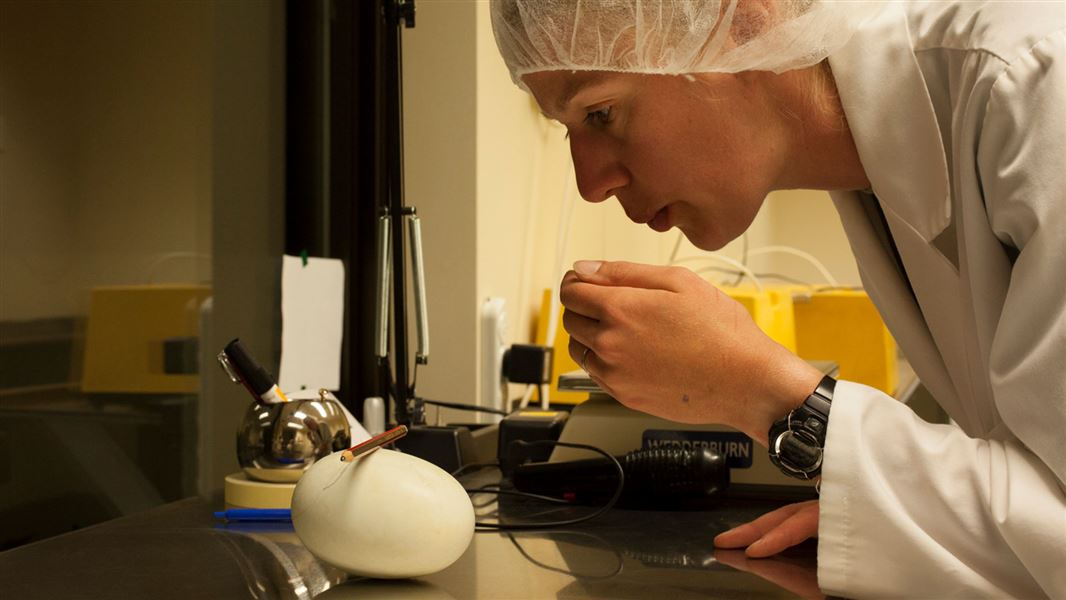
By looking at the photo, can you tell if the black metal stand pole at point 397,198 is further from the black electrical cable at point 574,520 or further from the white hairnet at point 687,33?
the white hairnet at point 687,33

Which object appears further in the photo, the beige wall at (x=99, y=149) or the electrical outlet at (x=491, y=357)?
the electrical outlet at (x=491, y=357)

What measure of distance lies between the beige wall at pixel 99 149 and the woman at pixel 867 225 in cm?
50

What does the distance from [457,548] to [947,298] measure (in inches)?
20.8

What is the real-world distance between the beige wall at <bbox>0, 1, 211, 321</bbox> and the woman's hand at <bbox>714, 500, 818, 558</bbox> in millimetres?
729

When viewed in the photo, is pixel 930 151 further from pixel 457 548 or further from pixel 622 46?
pixel 457 548

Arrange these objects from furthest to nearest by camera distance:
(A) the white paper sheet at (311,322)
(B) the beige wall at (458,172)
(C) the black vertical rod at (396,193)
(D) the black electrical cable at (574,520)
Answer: (B) the beige wall at (458,172) < (A) the white paper sheet at (311,322) < (C) the black vertical rod at (396,193) < (D) the black electrical cable at (574,520)

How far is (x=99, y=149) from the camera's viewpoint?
1.20 m

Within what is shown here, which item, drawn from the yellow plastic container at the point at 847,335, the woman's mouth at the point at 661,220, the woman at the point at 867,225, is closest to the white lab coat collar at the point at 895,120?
the woman at the point at 867,225

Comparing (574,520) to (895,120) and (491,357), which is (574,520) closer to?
(895,120)

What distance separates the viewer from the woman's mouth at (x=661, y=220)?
1.04 meters

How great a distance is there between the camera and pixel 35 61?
1.09 meters

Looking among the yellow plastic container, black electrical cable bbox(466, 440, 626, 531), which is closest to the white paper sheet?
black electrical cable bbox(466, 440, 626, 531)

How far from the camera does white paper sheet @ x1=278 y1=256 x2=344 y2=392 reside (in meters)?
1.47

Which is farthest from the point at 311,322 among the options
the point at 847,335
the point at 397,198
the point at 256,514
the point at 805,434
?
the point at 847,335
